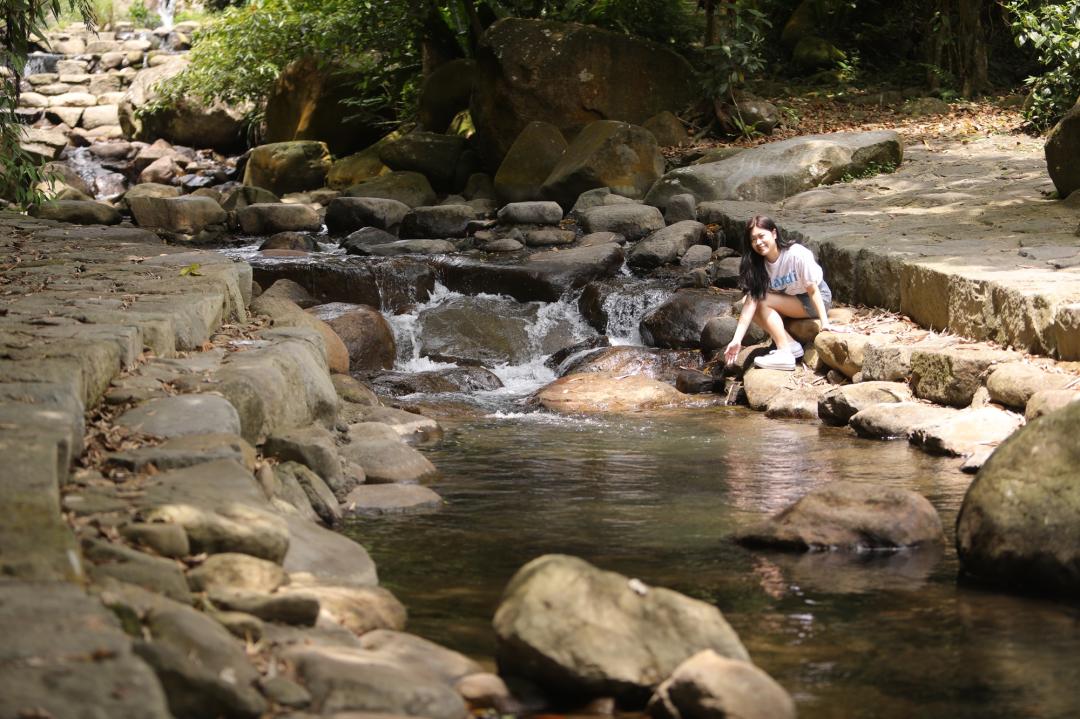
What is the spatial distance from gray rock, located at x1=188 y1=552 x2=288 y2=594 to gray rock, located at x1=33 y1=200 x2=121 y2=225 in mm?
11197

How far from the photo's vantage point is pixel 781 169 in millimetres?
13758

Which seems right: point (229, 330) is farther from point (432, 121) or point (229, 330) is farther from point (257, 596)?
point (432, 121)

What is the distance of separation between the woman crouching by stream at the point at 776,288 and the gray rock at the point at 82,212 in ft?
27.4

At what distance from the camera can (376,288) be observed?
1209 centimetres

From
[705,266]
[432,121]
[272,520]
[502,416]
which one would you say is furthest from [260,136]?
[272,520]

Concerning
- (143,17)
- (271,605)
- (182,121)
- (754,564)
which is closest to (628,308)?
(754,564)

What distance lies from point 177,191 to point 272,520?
1619 cm

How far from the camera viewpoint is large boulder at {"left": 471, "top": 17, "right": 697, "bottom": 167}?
53.0ft

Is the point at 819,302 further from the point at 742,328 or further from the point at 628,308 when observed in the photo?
the point at 628,308

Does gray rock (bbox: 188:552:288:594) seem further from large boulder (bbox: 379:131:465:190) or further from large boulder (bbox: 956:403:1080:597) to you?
large boulder (bbox: 379:131:465:190)

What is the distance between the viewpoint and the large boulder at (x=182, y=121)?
22.0 metres

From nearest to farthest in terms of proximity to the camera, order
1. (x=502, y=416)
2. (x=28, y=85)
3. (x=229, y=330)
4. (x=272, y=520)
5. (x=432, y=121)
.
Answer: (x=272, y=520) < (x=229, y=330) < (x=502, y=416) < (x=432, y=121) < (x=28, y=85)

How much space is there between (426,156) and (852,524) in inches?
496

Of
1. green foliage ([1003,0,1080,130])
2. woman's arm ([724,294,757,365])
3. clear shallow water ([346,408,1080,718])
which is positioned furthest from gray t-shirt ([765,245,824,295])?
green foliage ([1003,0,1080,130])
